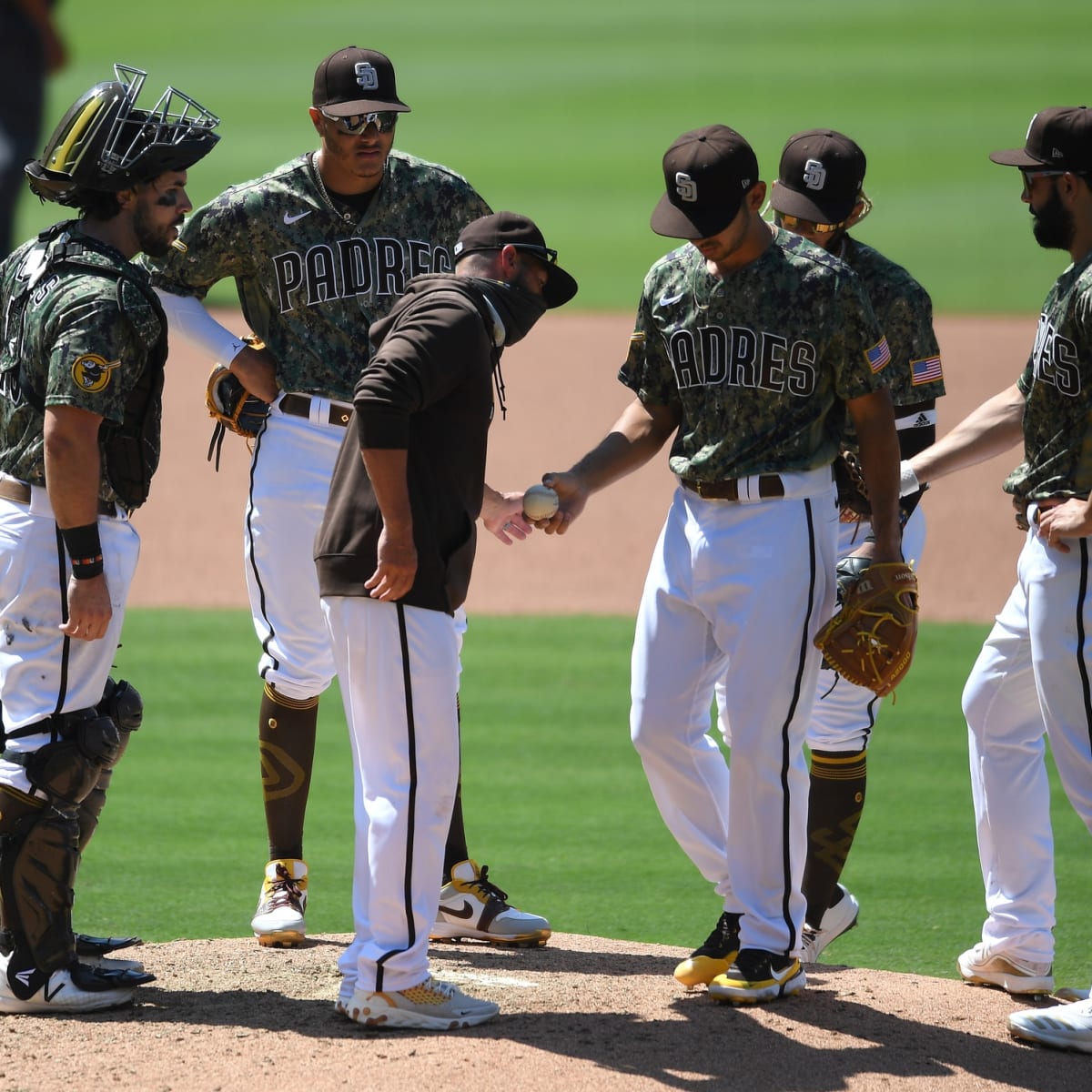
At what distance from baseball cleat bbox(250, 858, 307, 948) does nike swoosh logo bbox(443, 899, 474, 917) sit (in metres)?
0.43

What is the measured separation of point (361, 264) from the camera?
16.1ft

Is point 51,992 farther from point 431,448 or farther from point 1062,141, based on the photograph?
point 1062,141

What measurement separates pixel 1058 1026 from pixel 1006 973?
0.58 metres

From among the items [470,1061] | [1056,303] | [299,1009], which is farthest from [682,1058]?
[1056,303]

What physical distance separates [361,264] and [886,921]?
2712 millimetres

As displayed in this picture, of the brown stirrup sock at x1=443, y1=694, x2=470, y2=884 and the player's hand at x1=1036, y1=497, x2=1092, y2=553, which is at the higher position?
the player's hand at x1=1036, y1=497, x2=1092, y2=553

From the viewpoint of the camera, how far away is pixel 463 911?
4.83m

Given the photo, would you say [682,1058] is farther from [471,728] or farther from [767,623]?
[471,728]

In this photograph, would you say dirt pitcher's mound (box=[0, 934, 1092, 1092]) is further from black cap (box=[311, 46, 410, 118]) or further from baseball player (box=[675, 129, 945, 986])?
black cap (box=[311, 46, 410, 118])

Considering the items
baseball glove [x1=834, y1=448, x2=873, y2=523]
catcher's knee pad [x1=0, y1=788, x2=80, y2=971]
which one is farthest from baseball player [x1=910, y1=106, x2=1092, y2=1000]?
catcher's knee pad [x1=0, y1=788, x2=80, y2=971]

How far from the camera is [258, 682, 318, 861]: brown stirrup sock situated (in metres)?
4.95

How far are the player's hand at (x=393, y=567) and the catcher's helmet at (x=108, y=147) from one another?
113 cm

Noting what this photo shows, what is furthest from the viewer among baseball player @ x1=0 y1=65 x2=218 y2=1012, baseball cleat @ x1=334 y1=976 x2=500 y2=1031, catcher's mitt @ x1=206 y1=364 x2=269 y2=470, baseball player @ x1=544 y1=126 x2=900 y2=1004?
catcher's mitt @ x1=206 y1=364 x2=269 y2=470

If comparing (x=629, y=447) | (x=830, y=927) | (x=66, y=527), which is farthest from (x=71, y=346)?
(x=830, y=927)
